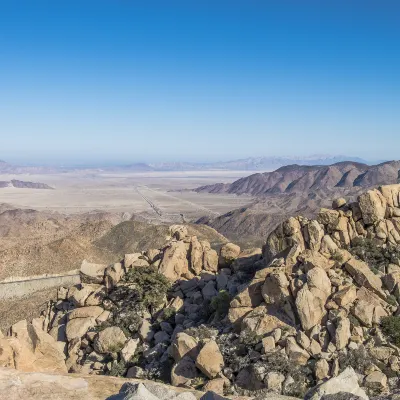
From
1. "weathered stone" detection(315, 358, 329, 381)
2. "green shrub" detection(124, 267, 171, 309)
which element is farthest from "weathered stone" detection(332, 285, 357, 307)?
"green shrub" detection(124, 267, 171, 309)

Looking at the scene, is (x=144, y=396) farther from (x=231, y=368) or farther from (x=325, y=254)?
(x=325, y=254)

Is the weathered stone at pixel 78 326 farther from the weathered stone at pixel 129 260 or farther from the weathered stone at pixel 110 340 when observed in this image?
the weathered stone at pixel 129 260

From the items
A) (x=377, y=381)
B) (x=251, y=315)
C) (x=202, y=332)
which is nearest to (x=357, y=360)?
(x=377, y=381)

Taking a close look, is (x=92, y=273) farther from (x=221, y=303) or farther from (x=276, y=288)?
(x=276, y=288)

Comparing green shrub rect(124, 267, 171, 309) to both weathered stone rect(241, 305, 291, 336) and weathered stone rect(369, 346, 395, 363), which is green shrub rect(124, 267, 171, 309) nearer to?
weathered stone rect(241, 305, 291, 336)

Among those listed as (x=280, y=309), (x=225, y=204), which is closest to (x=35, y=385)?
(x=280, y=309)

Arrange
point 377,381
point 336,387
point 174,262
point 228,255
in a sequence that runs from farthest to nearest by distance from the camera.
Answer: point 228,255 < point 174,262 < point 377,381 < point 336,387
